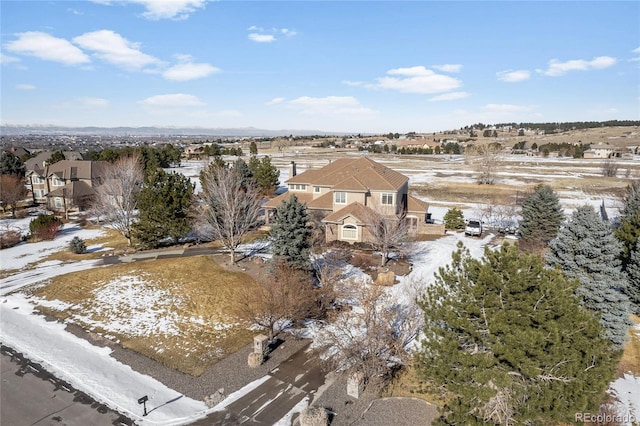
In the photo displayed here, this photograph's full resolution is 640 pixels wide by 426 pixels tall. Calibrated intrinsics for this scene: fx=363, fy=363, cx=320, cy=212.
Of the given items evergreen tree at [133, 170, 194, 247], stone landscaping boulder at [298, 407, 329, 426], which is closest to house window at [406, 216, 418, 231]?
evergreen tree at [133, 170, 194, 247]

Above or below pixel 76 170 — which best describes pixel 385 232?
below

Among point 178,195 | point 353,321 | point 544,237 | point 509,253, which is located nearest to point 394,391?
point 353,321

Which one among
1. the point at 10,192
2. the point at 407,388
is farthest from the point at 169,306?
the point at 10,192

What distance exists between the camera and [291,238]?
2594cm

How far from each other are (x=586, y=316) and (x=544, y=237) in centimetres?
2667

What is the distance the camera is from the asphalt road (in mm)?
15055

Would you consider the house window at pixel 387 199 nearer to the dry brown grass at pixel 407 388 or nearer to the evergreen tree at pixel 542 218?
the evergreen tree at pixel 542 218

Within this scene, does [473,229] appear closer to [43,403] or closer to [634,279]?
[634,279]

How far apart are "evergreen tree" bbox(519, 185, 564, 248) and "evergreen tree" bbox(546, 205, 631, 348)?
15.9 metres

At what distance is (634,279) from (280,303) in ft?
68.3

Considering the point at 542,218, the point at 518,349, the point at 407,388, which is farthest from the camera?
the point at 542,218

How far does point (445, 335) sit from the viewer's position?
37.1 ft

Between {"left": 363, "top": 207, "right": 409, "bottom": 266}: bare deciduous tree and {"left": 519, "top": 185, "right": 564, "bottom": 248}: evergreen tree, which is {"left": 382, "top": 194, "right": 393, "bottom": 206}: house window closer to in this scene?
{"left": 363, "top": 207, "right": 409, "bottom": 266}: bare deciduous tree

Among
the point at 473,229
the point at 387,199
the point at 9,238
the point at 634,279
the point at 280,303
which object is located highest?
the point at 387,199
